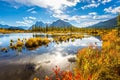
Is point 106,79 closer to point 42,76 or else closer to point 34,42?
point 42,76

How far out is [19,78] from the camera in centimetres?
1402

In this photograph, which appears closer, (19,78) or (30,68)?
(19,78)

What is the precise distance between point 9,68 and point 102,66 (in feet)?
36.3

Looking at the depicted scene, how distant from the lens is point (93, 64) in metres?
9.84

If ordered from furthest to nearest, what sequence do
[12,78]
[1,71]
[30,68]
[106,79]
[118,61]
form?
[30,68] < [1,71] < [12,78] < [118,61] < [106,79]

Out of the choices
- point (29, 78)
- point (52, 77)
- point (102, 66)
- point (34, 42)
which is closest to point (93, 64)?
point (102, 66)

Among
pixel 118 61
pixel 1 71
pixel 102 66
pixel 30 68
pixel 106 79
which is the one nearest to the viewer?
pixel 106 79

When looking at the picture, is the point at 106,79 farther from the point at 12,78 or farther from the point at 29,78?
the point at 12,78

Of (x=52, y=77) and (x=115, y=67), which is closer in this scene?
(x=115, y=67)

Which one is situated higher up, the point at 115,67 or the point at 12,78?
the point at 115,67

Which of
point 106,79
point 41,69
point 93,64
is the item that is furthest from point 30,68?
point 106,79

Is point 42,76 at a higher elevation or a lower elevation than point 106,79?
lower

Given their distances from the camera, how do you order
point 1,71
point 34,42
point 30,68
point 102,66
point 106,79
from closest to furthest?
point 106,79 < point 102,66 < point 1,71 < point 30,68 < point 34,42

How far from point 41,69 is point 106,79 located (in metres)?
9.40
